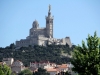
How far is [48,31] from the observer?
191125 mm

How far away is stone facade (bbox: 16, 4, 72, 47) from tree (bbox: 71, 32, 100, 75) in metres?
144

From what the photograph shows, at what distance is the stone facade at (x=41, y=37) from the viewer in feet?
597

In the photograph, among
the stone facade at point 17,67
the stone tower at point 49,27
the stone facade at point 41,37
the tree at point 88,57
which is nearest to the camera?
the tree at point 88,57

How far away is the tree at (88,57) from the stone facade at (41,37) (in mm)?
143525

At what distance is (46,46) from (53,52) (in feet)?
15.3

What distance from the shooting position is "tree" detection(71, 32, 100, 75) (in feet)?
117

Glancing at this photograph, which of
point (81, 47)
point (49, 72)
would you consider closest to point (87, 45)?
point (81, 47)

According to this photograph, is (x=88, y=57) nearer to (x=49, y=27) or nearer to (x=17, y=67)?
(x=17, y=67)

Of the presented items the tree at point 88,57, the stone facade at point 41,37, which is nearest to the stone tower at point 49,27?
the stone facade at point 41,37

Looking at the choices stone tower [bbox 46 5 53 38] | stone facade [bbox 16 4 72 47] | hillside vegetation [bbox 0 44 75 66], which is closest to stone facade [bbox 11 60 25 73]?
hillside vegetation [bbox 0 44 75 66]

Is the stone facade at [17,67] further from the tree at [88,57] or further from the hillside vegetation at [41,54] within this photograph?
the tree at [88,57]

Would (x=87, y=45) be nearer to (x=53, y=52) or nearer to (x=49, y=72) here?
(x=49, y=72)

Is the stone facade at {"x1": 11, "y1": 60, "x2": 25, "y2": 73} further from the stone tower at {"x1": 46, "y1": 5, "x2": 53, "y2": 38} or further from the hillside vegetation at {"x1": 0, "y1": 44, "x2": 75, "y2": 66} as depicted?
the stone tower at {"x1": 46, "y1": 5, "x2": 53, "y2": 38}

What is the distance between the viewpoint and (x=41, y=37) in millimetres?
183125
